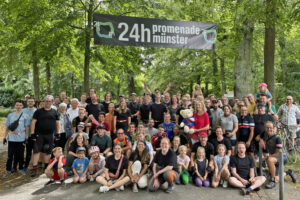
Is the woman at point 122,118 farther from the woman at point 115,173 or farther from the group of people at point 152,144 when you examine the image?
the woman at point 115,173

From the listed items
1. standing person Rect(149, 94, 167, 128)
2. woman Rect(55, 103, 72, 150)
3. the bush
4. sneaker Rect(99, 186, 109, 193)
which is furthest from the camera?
the bush

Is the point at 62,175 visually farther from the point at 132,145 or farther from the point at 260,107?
the point at 260,107

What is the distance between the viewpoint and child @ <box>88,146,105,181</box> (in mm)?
5418

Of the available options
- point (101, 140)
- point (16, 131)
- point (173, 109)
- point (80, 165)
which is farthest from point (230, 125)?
point (16, 131)

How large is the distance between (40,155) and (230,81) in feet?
65.0

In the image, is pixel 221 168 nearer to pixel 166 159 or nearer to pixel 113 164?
pixel 166 159

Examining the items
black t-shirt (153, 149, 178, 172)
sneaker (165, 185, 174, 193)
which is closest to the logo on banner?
black t-shirt (153, 149, 178, 172)

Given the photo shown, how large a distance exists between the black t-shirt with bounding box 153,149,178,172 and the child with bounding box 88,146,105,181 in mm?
1330

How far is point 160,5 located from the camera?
8844 mm

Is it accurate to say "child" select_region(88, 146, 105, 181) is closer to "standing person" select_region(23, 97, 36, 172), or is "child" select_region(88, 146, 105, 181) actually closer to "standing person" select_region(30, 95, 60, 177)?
"standing person" select_region(30, 95, 60, 177)

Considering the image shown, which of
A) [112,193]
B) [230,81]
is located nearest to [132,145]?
[112,193]

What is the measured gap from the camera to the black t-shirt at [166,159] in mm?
5164

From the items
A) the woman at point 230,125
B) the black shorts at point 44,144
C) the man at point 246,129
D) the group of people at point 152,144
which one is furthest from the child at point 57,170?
the man at point 246,129

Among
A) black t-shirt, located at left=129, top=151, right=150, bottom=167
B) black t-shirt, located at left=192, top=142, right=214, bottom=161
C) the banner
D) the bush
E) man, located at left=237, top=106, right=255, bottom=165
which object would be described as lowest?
black t-shirt, located at left=129, top=151, right=150, bottom=167
